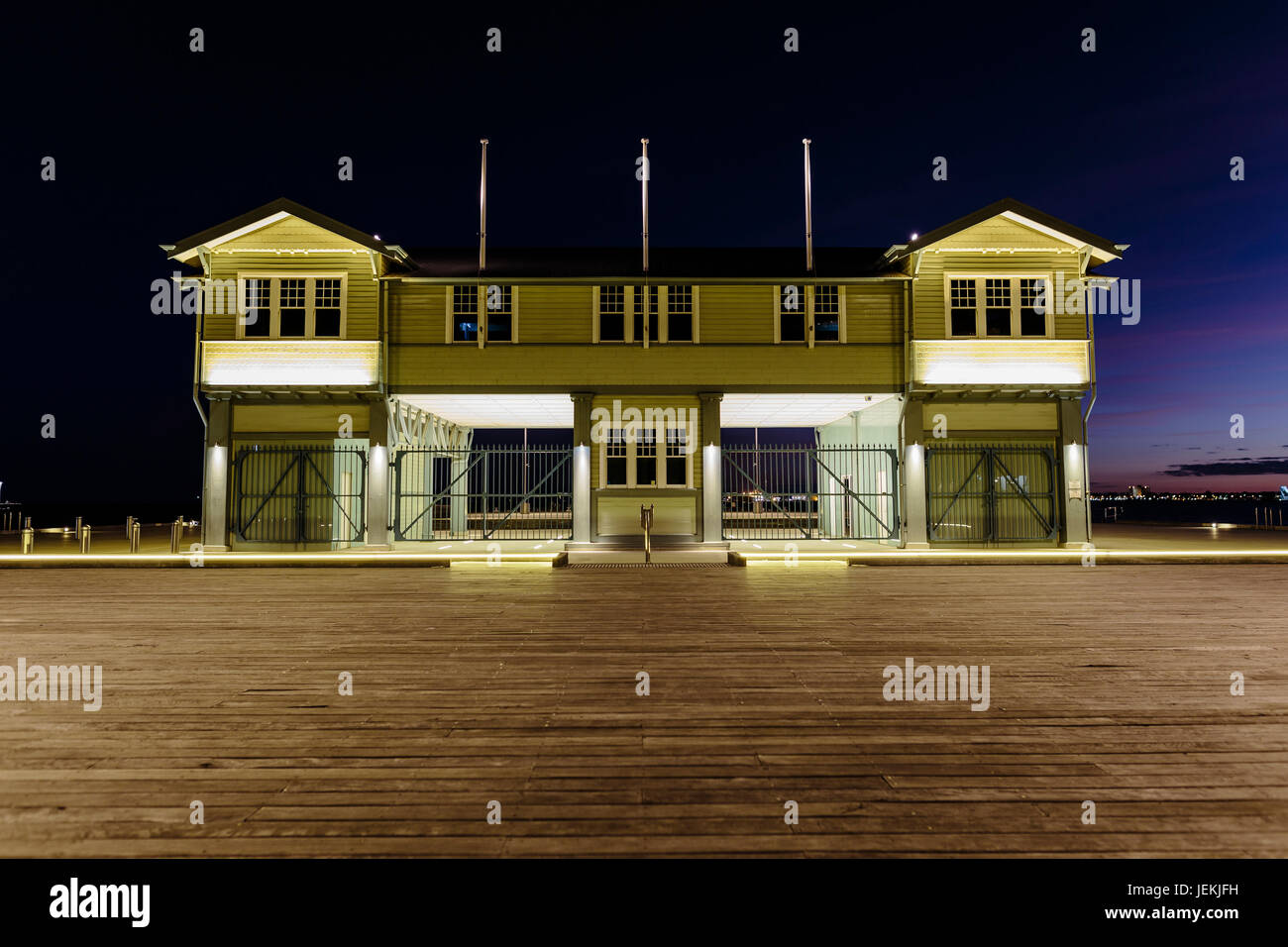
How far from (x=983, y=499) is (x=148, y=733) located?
18.7m

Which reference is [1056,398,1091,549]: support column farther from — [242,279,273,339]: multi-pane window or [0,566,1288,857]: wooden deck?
[242,279,273,339]: multi-pane window

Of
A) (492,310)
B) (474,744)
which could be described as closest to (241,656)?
(474,744)

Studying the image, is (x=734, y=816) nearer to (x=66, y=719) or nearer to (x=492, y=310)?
(x=66, y=719)

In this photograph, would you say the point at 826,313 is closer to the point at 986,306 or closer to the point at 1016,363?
the point at 986,306

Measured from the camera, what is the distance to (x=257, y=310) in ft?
58.2

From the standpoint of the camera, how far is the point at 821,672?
5746mm

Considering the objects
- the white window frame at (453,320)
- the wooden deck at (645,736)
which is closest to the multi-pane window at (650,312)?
the white window frame at (453,320)

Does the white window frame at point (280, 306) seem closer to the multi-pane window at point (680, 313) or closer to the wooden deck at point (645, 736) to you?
the multi-pane window at point (680, 313)

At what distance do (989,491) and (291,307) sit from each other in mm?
19146

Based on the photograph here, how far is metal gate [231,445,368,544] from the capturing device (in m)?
18.0

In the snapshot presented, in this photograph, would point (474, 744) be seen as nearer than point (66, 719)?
Yes

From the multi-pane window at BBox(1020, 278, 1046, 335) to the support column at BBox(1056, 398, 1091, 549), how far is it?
2.02 m
